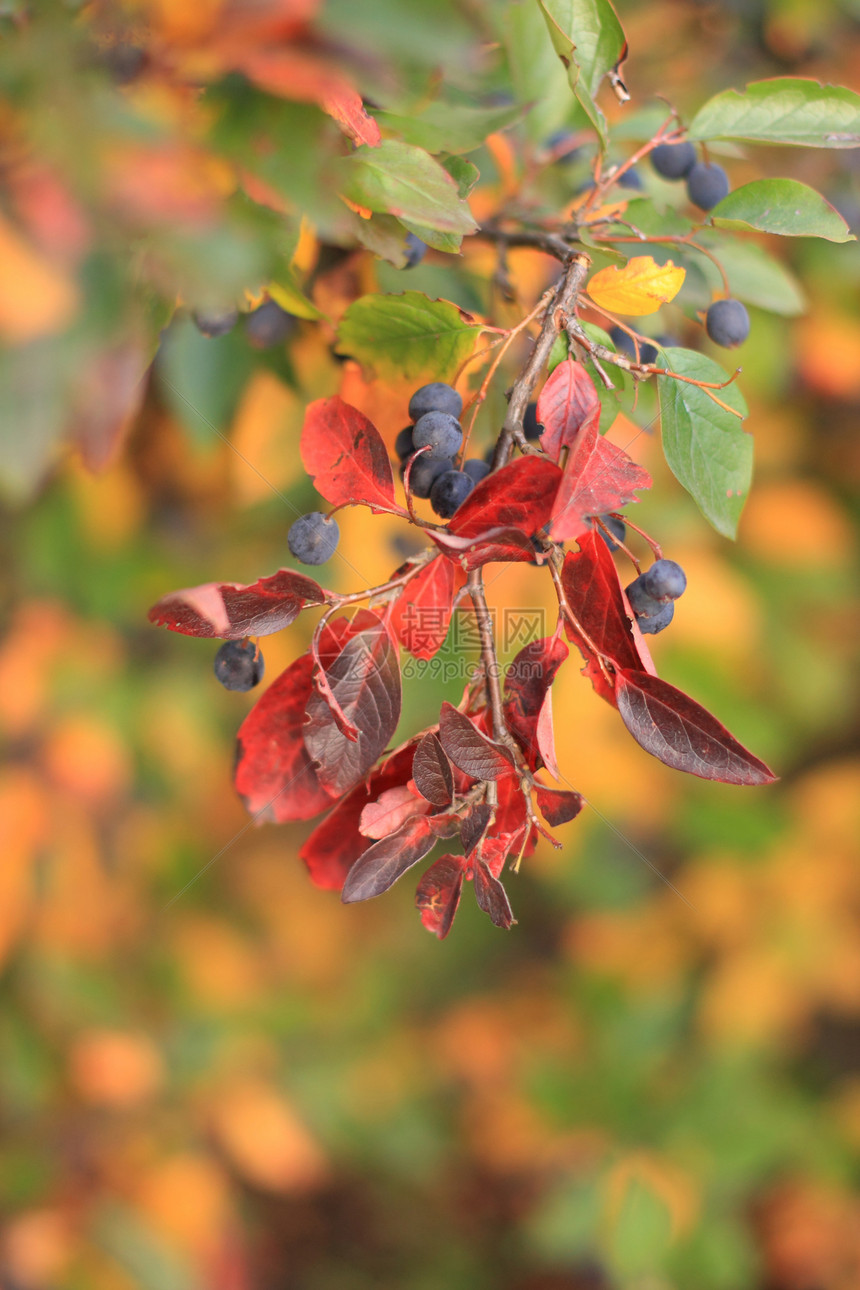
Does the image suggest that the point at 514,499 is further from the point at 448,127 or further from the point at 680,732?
the point at 448,127

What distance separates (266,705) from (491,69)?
596 mm

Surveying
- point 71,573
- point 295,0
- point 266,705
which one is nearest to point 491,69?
point 295,0

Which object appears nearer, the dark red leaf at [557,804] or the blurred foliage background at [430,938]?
the dark red leaf at [557,804]

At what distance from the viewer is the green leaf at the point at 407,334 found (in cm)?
60

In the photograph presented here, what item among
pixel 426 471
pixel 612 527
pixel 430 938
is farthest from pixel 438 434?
pixel 430 938

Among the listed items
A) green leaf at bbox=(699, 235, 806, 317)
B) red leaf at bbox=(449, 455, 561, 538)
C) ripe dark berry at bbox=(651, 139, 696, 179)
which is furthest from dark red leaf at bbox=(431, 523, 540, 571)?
ripe dark berry at bbox=(651, 139, 696, 179)

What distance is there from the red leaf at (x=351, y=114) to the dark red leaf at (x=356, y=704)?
0.88 ft

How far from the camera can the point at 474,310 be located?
798 millimetres

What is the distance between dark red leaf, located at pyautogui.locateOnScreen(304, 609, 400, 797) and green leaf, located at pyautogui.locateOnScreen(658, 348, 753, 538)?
0.21 m

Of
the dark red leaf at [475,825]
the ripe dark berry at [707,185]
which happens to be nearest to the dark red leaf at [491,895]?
the dark red leaf at [475,825]

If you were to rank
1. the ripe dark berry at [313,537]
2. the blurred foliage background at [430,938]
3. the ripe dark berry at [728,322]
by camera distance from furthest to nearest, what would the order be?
the blurred foliage background at [430,938] → the ripe dark berry at [728,322] → the ripe dark berry at [313,537]

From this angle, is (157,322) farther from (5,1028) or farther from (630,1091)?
(630,1091)

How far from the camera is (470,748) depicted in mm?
480

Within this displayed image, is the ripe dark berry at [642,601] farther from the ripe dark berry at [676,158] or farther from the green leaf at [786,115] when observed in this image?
the ripe dark berry at [676,158]
